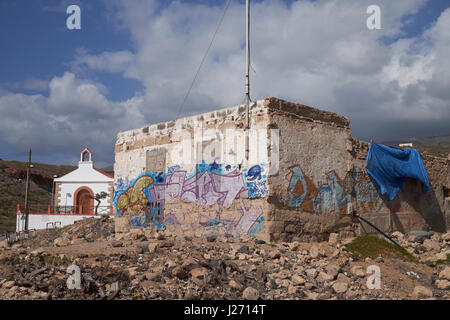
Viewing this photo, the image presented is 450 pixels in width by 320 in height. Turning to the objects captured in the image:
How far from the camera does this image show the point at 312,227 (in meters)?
9.81

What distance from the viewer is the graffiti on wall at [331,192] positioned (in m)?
9.59

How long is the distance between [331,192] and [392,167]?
2.95 m

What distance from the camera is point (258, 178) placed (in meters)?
9.26

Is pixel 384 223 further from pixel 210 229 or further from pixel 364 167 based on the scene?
pixel 210 229

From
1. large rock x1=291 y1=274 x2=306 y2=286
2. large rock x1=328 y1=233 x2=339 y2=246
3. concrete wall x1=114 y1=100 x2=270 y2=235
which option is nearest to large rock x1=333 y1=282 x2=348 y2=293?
large rock x1=291 y1=274 x2=306 y2=286

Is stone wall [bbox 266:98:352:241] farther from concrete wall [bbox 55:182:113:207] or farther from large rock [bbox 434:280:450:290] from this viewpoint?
concrete wall [bbox 55:182:113:207]

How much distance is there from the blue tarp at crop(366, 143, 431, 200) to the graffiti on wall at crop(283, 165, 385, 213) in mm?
339

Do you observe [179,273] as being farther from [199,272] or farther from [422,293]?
[422,293]

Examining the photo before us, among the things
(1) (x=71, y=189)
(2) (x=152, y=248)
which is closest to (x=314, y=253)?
(2) (x=152, y=248)

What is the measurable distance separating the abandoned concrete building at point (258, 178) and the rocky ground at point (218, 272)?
2.52 feet

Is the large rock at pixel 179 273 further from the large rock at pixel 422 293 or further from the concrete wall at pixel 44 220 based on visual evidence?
the concrete wall at pixel 44 220

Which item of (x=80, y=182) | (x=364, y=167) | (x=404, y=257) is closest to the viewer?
(x=404, y=257)

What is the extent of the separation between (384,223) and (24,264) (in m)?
9.74
